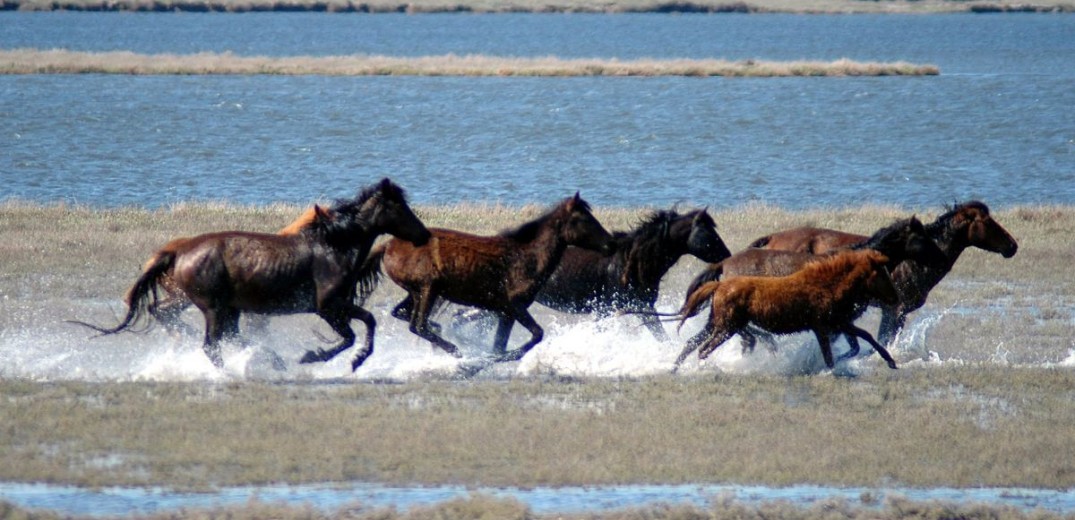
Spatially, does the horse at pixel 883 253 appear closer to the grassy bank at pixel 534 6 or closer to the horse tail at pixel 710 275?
the horse tail at pixel 710 275

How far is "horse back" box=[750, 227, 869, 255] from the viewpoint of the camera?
12.3 meters

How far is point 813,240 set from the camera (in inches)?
489

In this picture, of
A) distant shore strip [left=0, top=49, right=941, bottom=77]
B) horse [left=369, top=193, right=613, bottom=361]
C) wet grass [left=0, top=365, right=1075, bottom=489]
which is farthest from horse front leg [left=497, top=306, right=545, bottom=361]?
distant shore strip [left=0, top=49, right=941, bottom=77]

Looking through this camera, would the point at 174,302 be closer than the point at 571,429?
No

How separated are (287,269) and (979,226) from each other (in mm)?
5478

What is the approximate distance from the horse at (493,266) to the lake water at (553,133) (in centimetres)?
1248

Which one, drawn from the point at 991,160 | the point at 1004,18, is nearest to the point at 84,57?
the point at 991,160

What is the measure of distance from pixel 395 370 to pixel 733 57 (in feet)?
191

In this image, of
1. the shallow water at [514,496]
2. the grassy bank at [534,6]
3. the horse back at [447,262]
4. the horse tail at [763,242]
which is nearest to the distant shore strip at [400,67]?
the grassy bank at [534,6]

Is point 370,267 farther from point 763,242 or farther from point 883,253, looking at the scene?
point 883,253

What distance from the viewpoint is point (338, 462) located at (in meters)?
8.21

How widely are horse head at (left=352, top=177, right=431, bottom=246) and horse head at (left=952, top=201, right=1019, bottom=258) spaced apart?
4346 mm

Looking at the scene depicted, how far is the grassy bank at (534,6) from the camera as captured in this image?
100 m

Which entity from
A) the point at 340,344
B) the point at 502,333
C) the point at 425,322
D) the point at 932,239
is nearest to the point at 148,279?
the point at 340,344
